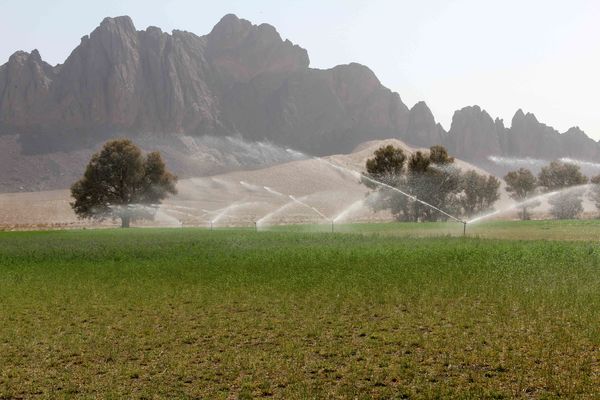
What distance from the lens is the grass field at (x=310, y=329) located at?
10727mm

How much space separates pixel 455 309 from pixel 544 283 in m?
6.89

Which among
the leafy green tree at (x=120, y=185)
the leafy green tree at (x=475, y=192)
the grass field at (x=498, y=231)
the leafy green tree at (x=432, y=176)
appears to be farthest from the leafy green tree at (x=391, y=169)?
the leafy green tree at (x=120, y=185)

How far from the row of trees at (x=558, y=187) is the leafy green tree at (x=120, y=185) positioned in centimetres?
8231

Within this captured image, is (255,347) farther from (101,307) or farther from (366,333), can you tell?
(101,307)

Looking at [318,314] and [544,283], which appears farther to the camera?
[544,283]

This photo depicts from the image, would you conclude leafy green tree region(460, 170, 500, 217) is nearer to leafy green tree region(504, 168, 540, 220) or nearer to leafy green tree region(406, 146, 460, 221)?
leafy green tree region(504, 168, 540, 220)

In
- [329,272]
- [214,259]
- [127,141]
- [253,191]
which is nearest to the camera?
[329,272]

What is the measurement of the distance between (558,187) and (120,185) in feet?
345

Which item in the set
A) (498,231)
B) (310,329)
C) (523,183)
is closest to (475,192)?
(523,183)

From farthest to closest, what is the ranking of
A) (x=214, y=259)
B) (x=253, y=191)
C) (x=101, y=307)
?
(x=253, y=191) → (x=214, y=259) → (x=101, y=307)

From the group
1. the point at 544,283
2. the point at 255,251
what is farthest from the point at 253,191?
the point at 544,283

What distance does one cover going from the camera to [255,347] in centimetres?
1352

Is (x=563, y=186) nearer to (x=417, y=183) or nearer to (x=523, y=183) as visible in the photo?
(x=523, y=183)

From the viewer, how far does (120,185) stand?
304ft
